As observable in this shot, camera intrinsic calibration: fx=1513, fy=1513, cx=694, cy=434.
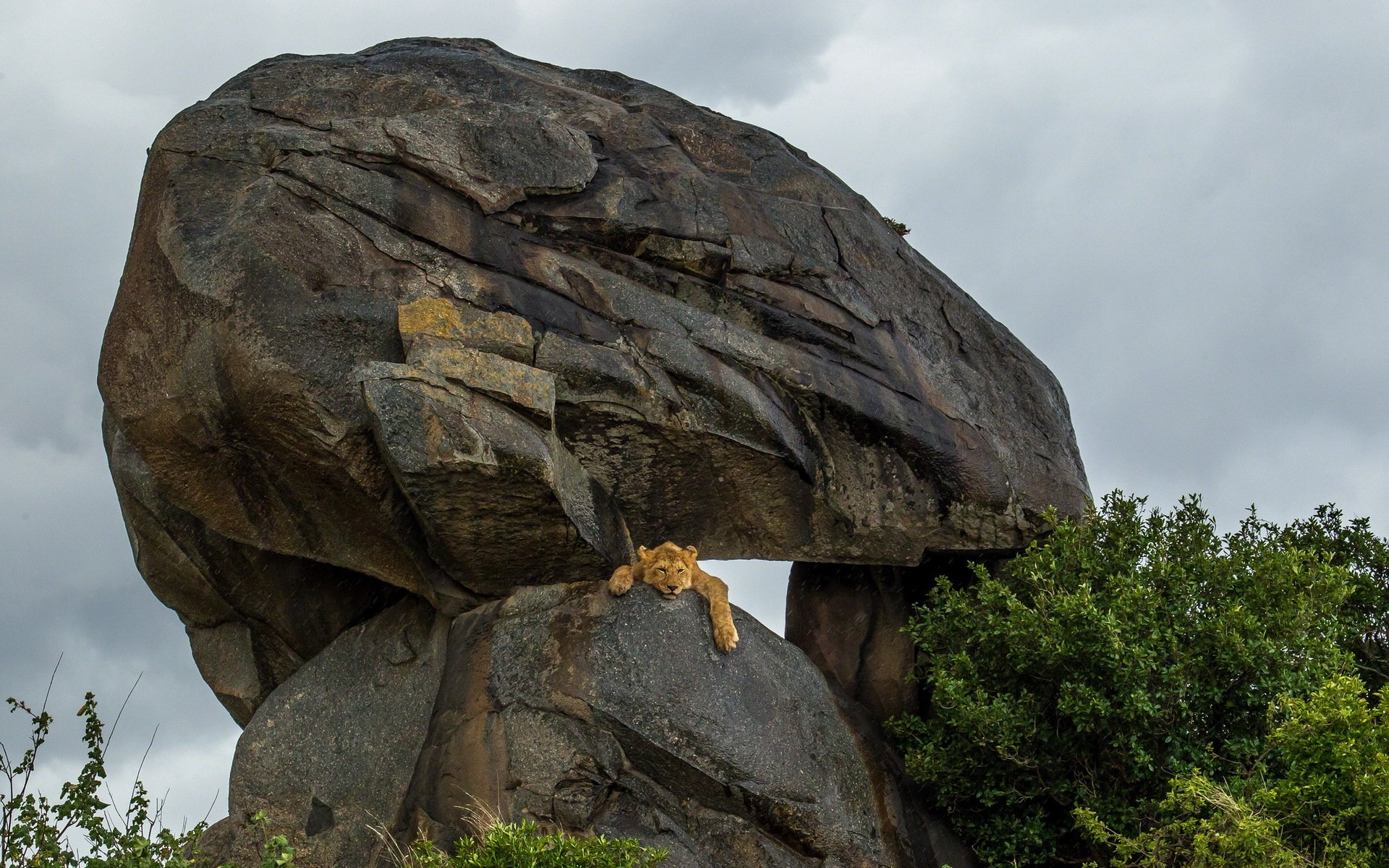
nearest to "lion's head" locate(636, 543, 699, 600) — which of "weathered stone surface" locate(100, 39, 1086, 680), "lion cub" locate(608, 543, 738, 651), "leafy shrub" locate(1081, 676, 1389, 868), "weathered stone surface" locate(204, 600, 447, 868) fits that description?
"lion cub" locate(608, 543, 738, 651)

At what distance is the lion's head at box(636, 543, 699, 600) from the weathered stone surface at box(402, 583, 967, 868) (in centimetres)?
14

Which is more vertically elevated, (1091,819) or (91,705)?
(91,705)

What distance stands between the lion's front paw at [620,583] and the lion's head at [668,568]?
214 mm

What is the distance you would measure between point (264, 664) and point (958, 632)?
839 centimetres

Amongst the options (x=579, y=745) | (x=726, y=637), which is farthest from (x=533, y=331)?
(x=579, y=745)

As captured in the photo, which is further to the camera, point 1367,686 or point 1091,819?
point 1367,686

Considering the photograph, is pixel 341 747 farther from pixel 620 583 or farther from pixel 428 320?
pixel 428 320

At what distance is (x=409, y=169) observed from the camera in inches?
607

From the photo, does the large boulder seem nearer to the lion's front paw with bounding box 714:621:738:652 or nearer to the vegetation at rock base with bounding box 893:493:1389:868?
the lion's front paw with bounding box 714:621:738:652

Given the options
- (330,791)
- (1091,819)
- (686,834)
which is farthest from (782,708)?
(330,791)

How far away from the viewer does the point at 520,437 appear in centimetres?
1367

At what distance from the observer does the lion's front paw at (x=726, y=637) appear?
1478 cm

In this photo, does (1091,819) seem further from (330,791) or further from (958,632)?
(330,791)

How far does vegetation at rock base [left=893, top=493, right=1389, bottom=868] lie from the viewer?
589 inches
